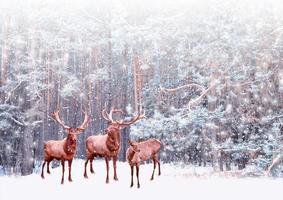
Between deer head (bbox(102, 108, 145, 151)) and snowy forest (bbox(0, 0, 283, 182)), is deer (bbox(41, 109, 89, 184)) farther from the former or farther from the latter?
deer head (bbox(102, 108, 145, 151))

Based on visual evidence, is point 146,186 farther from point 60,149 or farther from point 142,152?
point 60,149

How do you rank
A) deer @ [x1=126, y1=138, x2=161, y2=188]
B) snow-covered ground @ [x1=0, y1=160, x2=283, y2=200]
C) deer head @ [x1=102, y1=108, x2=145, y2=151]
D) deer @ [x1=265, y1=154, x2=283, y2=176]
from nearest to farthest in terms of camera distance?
snow-covered ground @ [x1=0, y1=160, x2=283, y2=200]
deer @ [x1=126, y1=138, x2=161, y2=188]
deer head @ [x1=102, y1=108, x2=145, y2=151]
deer @ [x1=265, y1=154, x2=283, y2=176]

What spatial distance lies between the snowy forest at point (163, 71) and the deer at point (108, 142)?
0.09 metres

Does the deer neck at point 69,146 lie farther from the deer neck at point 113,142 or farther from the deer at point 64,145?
the deer neck at point 113,142

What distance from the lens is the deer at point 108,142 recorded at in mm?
5879

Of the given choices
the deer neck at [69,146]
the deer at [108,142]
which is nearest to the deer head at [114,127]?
the deer at [108,142]

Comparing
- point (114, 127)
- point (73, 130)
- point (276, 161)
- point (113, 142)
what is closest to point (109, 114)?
point (114, 127)

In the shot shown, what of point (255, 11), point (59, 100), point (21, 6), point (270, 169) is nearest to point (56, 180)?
point (59, 100)

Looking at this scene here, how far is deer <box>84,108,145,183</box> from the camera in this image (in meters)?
5.88

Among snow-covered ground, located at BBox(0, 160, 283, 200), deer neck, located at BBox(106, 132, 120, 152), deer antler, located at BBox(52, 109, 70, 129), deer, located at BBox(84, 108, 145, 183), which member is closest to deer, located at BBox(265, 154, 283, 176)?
snow-covered ground, located at BBox(0, 160, 283, 200)

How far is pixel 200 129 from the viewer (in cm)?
634

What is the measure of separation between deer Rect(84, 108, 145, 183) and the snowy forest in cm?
9

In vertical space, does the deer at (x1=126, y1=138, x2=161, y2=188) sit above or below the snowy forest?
below

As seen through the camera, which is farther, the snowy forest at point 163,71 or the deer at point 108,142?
the snowy forest at point 163,71
